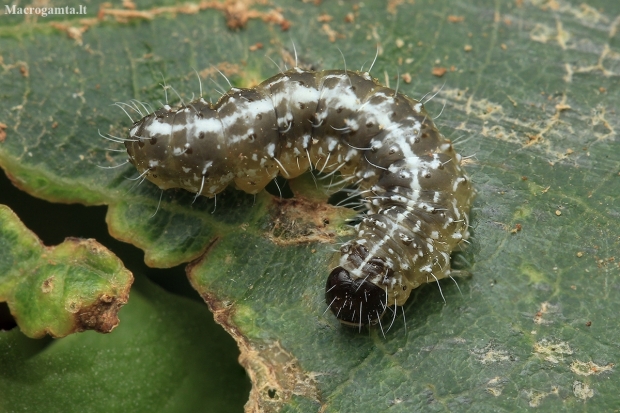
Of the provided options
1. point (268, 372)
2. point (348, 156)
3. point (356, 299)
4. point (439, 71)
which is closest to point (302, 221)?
point (348, 156)

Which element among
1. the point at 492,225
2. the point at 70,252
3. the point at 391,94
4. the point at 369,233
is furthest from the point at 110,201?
the point at 492,225

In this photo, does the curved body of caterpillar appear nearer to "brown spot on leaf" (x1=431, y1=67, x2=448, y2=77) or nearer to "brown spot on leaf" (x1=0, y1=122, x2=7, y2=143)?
"brown spot on leaf" (x1=431, y1=67, x2=448, y2=77)

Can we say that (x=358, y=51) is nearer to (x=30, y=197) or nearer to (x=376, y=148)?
(x=376, y=148)

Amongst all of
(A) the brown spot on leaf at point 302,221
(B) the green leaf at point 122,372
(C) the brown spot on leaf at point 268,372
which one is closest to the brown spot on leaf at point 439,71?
(A) the brown spot on leaf at point 302,221

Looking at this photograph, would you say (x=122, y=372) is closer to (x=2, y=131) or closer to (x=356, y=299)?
(x=356, y=299)

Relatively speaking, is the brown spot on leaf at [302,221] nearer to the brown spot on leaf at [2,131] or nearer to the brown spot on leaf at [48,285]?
the brown spot on leaf at [48,285]

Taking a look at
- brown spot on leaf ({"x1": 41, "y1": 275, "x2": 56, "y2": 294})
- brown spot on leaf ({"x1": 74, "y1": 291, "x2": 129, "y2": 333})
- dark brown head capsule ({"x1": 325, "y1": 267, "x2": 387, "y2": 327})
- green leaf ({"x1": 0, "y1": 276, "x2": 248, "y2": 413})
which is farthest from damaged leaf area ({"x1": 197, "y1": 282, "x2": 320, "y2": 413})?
brown spot on leaf ({"x1": 41, "y1": 275, "x2": 56, "y2": 294})
